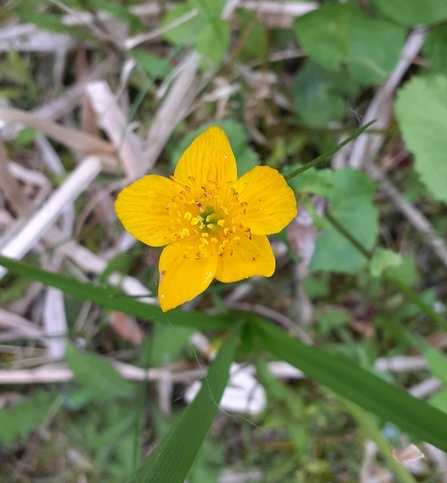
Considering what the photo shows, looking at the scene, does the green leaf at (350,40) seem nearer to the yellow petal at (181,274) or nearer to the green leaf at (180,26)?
the green leaf at (180,26)

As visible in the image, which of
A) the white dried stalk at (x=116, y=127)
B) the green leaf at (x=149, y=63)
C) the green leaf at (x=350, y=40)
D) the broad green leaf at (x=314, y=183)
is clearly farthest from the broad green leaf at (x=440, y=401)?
the green leaf at (x=149, y=63)

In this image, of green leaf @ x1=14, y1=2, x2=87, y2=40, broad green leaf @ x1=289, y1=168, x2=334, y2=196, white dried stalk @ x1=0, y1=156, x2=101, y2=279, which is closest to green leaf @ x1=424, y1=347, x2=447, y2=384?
broad green leaf @ x1=289, y1=168, x2=334, y2=196

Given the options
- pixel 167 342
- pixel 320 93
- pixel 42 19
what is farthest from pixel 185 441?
pixel 42 19

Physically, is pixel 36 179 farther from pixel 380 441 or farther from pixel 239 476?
pixel 380 441

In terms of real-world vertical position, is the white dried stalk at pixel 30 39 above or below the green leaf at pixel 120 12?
below

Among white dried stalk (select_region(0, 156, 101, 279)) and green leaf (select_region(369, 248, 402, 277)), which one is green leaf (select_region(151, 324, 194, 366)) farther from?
green leaf (select_region(369, 248, 402, 277))

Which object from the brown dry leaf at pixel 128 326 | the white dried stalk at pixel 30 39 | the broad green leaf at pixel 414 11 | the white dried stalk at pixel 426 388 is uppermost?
the broad green leaf at pixel 414 11

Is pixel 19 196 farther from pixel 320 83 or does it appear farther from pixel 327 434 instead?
pixel 327 434

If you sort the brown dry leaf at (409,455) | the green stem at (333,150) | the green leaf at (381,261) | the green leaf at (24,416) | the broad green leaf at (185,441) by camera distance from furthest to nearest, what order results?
the green leaf at (24,416) → the green leaf at (381,261) → the brown dry leaf at (409,455) → the broad green leaf at (185,441) → the green stem at (333,150)
